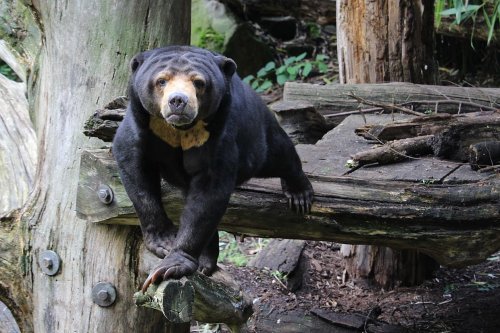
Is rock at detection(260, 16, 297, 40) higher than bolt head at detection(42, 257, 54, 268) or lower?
higher

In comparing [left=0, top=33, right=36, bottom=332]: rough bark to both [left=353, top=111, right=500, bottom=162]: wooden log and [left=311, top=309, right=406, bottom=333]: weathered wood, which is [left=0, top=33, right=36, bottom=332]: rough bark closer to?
[left=353, top=111, right=500, bottom=162]: wooden log

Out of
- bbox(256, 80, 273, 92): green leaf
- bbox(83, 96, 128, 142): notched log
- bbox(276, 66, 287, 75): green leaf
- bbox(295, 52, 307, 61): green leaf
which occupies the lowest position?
bbox(256, 80, 273, 92): green leaf

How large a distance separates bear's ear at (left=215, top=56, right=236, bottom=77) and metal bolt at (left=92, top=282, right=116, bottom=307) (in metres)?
1.44

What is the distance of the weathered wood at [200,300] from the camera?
350 centimetres

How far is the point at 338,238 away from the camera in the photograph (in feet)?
15.1

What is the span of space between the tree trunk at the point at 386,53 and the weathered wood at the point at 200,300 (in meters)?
2.48

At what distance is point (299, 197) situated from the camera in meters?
4.38

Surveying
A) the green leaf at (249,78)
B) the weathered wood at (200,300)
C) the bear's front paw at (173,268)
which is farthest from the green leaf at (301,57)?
the bear's front paw at (173,268)

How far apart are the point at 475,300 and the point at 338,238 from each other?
228cm

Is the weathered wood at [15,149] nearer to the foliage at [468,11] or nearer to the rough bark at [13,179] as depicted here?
the rough bark at [13,179]

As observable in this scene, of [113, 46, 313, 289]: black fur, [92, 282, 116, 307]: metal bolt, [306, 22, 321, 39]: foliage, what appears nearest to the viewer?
[113, 46, 313, 289]: black fur

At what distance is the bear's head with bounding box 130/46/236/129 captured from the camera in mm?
3594

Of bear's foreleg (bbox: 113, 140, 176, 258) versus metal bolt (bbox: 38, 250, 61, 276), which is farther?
metal bolt (bbox: 38, 250, 61, 276)

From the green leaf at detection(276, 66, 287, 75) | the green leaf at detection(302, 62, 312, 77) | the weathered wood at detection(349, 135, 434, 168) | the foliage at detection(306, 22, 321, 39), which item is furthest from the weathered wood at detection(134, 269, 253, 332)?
the foliage at detection(306, 22, 321, 39)
